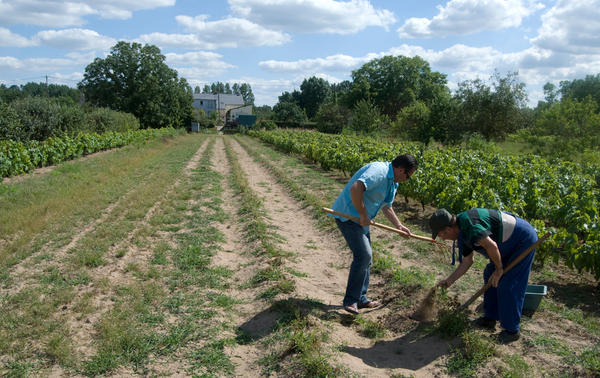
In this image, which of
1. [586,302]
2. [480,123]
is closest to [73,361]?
[586,302]

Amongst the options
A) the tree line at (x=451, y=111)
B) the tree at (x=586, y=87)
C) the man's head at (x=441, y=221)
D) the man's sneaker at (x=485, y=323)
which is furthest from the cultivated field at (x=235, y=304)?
the tree at (x=586, y=87)

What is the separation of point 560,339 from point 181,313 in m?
4.47

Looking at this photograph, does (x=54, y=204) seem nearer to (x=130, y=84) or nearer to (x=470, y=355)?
(x=470, y=355)

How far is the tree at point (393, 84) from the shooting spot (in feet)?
225

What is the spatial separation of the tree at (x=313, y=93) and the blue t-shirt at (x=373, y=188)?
296 ft

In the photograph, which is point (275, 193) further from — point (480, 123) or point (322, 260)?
point (480, 123)

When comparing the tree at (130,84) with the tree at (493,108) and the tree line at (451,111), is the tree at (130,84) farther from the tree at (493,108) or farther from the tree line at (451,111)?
the tree at (493,108)

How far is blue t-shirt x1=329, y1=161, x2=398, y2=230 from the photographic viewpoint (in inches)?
177

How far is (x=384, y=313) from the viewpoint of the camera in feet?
17.3

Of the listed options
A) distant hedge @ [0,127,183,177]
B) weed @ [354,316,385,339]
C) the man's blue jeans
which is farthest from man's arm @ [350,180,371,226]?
distant hedge @ [0,127,183,177]

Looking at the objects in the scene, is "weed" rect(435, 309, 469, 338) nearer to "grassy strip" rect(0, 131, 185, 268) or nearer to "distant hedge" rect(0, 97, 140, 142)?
"grassy strip" rect(0, 131, 185, 268)

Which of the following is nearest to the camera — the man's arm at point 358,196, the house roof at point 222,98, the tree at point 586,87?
the man's arm at point 358,196

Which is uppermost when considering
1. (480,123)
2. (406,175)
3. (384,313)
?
(480,123)

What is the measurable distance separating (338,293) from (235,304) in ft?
5.09
